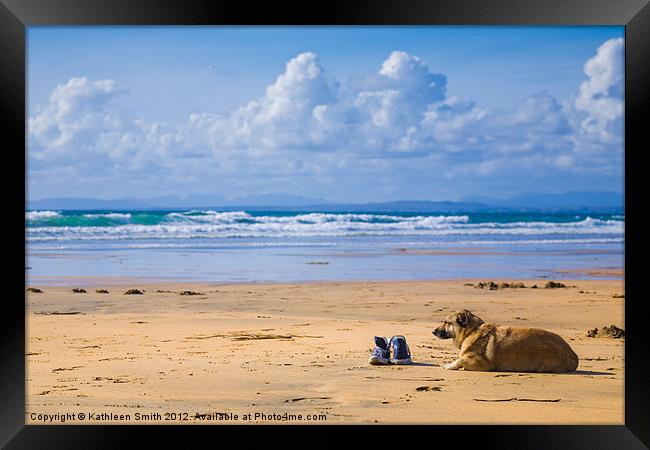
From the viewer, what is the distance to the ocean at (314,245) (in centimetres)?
1359

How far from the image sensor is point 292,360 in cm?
650

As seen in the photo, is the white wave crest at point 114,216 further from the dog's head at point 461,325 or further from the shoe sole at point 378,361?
the dog's head at point 461,325

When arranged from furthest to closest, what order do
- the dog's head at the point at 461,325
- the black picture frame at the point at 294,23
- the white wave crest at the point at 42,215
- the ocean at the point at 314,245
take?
the white wave crest at the point at 42,215, the ocean at the point at 314,245, the dog's head at the point at 461,325, the black picture frame at the point at 294,23

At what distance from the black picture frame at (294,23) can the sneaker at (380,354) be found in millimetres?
2075

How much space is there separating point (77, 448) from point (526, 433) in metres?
2.29

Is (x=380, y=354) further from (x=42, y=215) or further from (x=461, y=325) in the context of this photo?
(x=42, y=215)

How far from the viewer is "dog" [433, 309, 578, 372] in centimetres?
581

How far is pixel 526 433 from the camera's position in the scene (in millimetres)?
4055

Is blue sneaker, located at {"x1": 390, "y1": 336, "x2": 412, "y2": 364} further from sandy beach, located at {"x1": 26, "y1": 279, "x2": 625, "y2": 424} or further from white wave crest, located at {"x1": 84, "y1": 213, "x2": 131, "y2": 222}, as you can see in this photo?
white wave crest, located at {"x1": 84, "y1": 213, "x2": 131, "y2": 222}

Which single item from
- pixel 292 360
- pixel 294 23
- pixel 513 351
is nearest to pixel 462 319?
pixel 513 351

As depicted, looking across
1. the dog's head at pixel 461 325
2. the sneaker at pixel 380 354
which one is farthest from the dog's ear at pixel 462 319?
the sneaker at pixel 380 354

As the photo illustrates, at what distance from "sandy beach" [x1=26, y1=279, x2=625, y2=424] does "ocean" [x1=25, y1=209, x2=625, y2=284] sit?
5.87 feet

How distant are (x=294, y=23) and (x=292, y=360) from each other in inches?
126

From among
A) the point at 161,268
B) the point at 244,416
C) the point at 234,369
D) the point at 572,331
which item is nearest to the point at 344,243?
the point at 161,268
